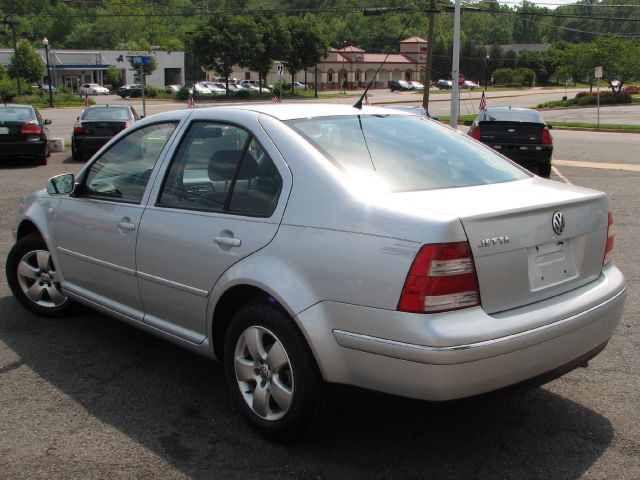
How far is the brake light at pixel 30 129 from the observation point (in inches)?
643

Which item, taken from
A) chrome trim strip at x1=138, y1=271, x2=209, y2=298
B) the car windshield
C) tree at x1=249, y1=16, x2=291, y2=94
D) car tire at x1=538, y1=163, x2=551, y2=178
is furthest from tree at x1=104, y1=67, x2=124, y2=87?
the car windshield

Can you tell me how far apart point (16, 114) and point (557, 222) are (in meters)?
16.1

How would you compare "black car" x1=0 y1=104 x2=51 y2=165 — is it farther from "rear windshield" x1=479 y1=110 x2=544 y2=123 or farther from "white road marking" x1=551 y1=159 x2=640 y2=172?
"white road marking" x1=551 y1=159 x2=640 y2=172

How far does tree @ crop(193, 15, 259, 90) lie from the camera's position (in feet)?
231

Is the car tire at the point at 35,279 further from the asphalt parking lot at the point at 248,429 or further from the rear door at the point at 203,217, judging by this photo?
the rear door at the point at 203,217

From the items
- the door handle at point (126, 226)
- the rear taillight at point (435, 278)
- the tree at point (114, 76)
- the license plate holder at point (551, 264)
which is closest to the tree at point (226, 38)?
the tree at point (114, 76)

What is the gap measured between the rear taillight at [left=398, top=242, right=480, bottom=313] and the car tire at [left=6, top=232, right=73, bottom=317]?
11.2ft

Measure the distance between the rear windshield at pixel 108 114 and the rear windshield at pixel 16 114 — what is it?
4.89 ft

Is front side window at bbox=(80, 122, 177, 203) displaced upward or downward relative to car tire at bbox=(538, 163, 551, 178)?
upward

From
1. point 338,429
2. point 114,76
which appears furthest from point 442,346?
point 114,76

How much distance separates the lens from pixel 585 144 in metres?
24.0

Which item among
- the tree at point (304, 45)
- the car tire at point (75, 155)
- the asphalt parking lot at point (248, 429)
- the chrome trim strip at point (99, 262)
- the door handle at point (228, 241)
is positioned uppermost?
the tree at point (304, 45)

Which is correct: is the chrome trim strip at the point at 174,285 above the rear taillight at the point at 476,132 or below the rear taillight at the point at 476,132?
below

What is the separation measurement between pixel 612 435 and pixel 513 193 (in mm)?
1383
